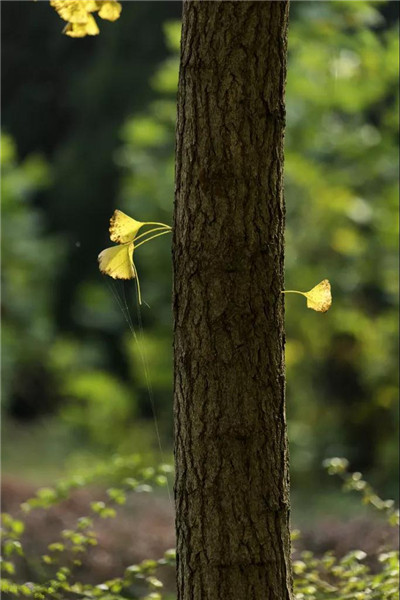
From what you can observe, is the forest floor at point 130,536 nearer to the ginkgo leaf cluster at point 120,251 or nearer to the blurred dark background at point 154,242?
the blurred dark background at point 154,242

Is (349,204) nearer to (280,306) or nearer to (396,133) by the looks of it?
(396,133)

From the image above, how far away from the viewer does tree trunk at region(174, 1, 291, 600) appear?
1457mm

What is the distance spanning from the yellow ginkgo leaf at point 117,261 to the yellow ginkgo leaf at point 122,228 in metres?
0.02

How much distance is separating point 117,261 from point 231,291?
234mm

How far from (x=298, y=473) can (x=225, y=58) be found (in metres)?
4.71

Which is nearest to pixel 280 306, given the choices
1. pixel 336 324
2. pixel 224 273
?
pixel 224 273

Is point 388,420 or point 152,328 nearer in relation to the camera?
point 388,420

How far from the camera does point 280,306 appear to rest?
1.53 metres

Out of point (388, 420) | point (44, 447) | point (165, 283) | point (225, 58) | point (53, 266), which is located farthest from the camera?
point (53, 266)

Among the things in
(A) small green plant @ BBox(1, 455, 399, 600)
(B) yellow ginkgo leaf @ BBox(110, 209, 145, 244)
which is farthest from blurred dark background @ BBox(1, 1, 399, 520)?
(B) yellow ginkgo leaf @ BBox(110, 209, 145, 244)

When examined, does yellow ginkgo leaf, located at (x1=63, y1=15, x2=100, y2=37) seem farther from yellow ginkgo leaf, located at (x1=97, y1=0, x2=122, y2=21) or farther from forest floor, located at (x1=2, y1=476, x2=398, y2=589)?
forest floor, located at (x1=2, y1=476, x2=398, y2=589)

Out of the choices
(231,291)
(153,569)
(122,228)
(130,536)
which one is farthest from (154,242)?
(231,291)

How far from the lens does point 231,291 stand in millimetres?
1471

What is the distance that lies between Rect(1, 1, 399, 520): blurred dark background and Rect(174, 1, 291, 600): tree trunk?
10.3 feet
